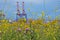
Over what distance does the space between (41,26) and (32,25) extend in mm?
154

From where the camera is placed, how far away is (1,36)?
2871 millimetres

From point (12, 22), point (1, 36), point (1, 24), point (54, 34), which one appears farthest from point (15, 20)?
point (54, 34)

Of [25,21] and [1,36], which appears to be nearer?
[1,36]

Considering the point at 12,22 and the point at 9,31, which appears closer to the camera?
the point at 9,31

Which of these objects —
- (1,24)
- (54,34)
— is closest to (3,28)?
(1,24)

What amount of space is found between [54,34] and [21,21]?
60 centimetres

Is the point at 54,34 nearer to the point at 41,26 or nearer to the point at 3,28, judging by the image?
the point at 41,26

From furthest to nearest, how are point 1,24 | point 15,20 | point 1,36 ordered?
point 15,20
point 1,24
point 1,36

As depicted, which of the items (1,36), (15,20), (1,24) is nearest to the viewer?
(1,36)

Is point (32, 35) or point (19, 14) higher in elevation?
point (19, 14)

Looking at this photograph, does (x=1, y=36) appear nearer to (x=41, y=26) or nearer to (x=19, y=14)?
(x=19, y=14)

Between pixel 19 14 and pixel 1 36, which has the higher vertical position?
pixel 19 14

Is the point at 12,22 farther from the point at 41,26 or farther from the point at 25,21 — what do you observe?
the point at 41,26

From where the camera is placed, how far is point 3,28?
3008 millimetres
